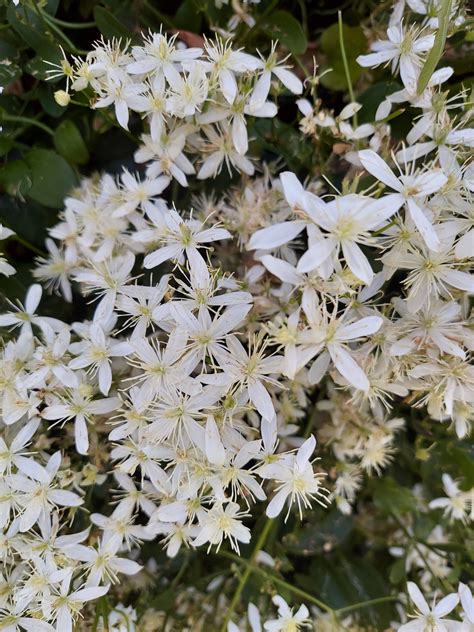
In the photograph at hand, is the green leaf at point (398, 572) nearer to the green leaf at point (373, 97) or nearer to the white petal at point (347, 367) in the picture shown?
the white petal at point (347, 367)

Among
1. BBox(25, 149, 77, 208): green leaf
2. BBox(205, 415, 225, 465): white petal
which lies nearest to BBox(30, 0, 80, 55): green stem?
BBox(25, 149, 77, 208): green leaf

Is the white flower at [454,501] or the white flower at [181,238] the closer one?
the white flower at [181,238]

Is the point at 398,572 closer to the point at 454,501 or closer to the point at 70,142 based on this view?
the point at 454,501

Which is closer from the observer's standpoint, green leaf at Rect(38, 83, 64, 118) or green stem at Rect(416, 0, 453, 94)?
green stem at Rect(416, 0, 453, 94)

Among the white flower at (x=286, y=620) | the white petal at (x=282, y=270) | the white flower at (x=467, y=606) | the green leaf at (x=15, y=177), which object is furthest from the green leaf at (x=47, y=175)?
the white flower at (x=467, y=606)

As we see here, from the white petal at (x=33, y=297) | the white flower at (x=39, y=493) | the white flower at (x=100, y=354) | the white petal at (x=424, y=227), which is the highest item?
the white petal at (x=424, y=227)

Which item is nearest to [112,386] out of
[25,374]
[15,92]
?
[25,374]

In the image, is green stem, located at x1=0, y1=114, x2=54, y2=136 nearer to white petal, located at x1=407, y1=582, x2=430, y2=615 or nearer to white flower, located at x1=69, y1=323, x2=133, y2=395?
white flower, located at x1=69, y1=323, x2=133, y2=395

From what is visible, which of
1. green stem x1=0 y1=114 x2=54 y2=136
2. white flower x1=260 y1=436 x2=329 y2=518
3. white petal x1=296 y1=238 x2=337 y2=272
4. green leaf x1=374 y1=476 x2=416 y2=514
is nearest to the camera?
white petal x1=296 y1=238 x2=337 y2=272
